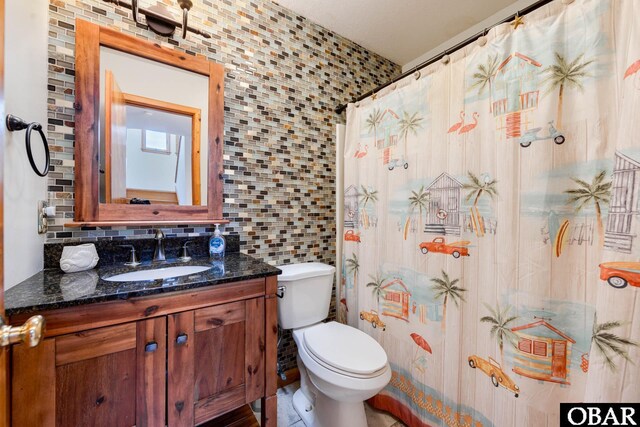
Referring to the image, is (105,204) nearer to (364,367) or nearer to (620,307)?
(364,367)

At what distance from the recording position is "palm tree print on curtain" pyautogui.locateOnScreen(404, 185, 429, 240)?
1.34m

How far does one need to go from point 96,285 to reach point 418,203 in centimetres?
148

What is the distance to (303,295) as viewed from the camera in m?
1.52

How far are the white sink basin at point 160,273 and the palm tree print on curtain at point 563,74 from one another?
159 centimetres

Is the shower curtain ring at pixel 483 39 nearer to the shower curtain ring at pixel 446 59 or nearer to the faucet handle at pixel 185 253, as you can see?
the shower curtain ring at pixel 446 59

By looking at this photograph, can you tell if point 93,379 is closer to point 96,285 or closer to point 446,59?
point 96,285

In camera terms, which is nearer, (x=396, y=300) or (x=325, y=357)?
(x=325, y=357)

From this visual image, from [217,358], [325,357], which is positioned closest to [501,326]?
[325,357]

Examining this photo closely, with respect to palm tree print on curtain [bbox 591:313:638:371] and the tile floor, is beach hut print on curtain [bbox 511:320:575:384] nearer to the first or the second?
palm tree print on curtain [bbox 591:313:638:371]

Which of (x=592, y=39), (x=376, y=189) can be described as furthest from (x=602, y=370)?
(x=376, y=189)

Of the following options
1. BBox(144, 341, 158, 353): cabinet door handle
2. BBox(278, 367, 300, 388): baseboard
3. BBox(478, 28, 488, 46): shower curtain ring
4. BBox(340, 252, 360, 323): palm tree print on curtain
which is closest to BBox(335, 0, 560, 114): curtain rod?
BBox(478, 28, 488, 46): shower curtain ring

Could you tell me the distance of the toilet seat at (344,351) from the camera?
3.74 feet

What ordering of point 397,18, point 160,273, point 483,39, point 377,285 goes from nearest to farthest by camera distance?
point 483,39, point 160,273, point 377,285, point 397,18

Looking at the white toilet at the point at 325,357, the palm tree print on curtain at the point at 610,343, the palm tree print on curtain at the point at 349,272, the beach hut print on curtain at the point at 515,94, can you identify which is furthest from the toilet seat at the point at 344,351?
the beach hut print on curtain at the point at 515,94
